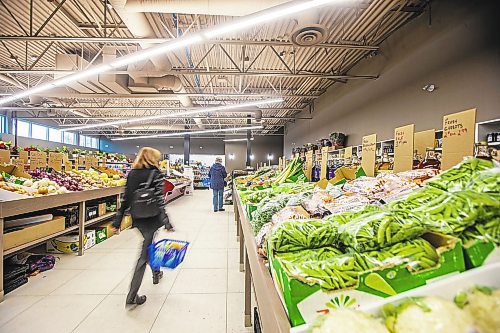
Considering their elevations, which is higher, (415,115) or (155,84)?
(155,84)

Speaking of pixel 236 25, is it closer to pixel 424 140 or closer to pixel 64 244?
pixel 424 140

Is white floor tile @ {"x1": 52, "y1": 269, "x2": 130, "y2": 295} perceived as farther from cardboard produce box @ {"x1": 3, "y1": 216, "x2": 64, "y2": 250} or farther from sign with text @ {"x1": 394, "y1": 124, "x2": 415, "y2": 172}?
sign with text @ {"x1": 394, "y1": 124, "x2": 415, "y2": 172}

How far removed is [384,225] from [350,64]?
8.61 metres

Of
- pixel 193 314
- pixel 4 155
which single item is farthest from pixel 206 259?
pixel 4 155

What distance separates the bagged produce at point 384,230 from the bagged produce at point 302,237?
0.08 metres

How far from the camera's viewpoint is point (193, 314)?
2.54 meters

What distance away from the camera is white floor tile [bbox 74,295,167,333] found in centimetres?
232

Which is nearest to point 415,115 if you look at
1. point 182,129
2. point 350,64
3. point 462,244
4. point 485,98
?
point 485,98

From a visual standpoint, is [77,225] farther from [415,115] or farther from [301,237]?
[415,115]

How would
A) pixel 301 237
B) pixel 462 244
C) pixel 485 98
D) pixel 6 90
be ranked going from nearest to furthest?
pixel 462 244 → pixel 301 237 → pixel 485 98 → pixel 6 90

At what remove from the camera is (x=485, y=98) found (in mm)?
4117

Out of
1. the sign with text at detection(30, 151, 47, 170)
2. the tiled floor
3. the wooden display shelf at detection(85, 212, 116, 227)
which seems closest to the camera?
the tiled floor

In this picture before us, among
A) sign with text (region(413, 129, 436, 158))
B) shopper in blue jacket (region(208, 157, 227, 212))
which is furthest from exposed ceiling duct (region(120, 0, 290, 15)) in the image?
shopper in blue jacket (region(208, 157, 227, 212))

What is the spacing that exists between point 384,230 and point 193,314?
2.34 metres
